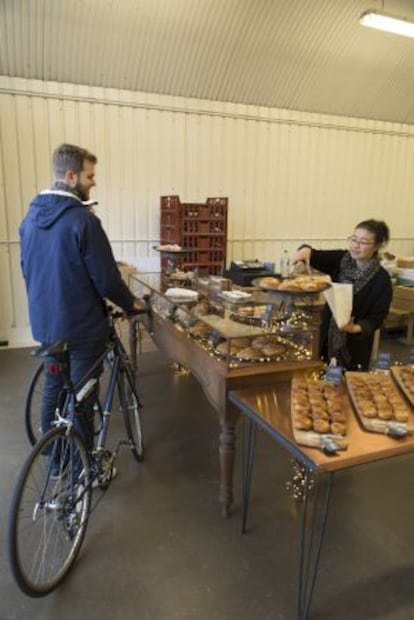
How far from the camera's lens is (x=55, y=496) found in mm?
1832

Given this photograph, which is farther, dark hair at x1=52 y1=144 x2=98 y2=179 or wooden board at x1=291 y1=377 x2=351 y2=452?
dark hair at x1=52 y1=144 x2=98 y2=179

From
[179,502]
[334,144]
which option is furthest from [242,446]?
[334,144]

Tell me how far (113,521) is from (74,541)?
0.29m

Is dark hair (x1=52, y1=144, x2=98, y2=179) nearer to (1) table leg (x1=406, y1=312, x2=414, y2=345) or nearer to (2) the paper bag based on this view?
(2) the paper bag

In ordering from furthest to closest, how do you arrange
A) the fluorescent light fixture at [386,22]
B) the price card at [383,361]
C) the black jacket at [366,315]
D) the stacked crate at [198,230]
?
the stacked crate at [198,230]
the fluorescent light fixture at [386,22]
the black jacket at [366,315]
the price card at [383,361]

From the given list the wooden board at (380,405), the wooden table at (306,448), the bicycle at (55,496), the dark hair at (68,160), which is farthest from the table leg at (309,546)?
the dark hair at (68,160)

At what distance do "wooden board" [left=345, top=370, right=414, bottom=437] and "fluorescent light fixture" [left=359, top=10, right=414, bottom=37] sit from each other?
3713mm

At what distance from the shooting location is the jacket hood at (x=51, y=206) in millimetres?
1921

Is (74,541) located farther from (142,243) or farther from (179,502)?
(142,243)

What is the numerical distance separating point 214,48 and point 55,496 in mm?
4843

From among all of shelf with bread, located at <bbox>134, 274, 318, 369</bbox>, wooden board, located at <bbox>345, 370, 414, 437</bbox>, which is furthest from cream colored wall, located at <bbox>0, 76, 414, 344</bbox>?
wooden board, located at <bbox>345, 370, 414, 437</bbox>

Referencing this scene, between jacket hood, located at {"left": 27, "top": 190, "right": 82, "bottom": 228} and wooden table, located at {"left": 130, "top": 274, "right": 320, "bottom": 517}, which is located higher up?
jacket hood, located at {"left": 27, "top": 190, "right": 82, "bottom": 228}

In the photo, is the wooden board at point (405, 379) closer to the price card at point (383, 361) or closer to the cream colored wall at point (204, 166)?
the price card at point (383, 361)

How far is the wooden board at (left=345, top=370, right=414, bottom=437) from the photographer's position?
151 cm
